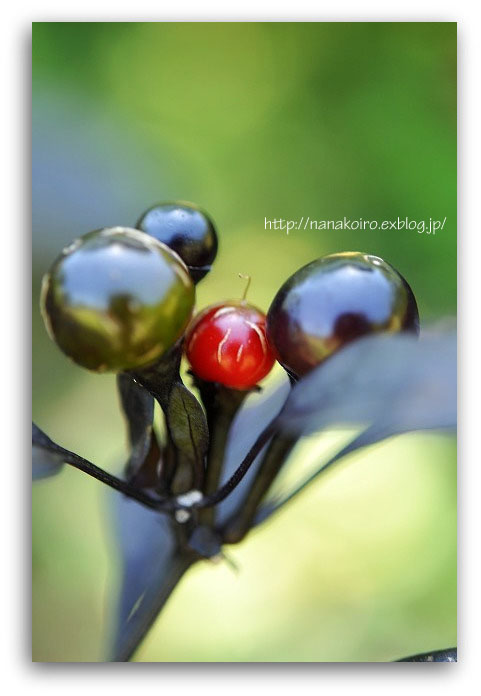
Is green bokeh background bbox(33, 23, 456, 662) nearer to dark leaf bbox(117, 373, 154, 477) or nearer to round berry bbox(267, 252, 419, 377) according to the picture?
dark leaf bbox(117, 373, 154, 477)

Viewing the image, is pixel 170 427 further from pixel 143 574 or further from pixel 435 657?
pixel 435 657

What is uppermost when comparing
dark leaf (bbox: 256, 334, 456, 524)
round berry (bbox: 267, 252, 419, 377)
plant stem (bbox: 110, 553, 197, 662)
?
round berry (bbox: 267, 252, 419, 377)

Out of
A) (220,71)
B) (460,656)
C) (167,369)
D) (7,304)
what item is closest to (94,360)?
A: (167,369)

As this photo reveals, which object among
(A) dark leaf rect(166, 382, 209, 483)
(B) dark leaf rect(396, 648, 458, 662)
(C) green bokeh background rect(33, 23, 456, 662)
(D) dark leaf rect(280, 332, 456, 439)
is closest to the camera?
(D) dark leaf rect(280, 332, 456, 439)

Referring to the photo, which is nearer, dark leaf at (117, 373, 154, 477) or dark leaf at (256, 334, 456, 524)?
dark leaf at (256, 334, 456, 524)

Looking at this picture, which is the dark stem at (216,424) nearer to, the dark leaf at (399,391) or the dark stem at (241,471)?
the dark stem at (241,471)

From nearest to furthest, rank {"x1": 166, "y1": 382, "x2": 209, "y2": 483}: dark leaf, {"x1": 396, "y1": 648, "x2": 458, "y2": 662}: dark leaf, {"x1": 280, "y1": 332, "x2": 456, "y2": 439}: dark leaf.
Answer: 1. {"x1": 280, "y1": 332, "x2": 456, "y2": 439}: dark leaf
2. {"x1": 166, "y1": 382, "x2": 209, "y2": 483}: dark leaf
3. {"x1": 396, "y1": 648, "x2": 458, "y2": 662}: dark leaf

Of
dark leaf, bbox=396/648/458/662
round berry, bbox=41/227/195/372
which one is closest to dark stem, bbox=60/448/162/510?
round berry, bbox=41/227/195/372
